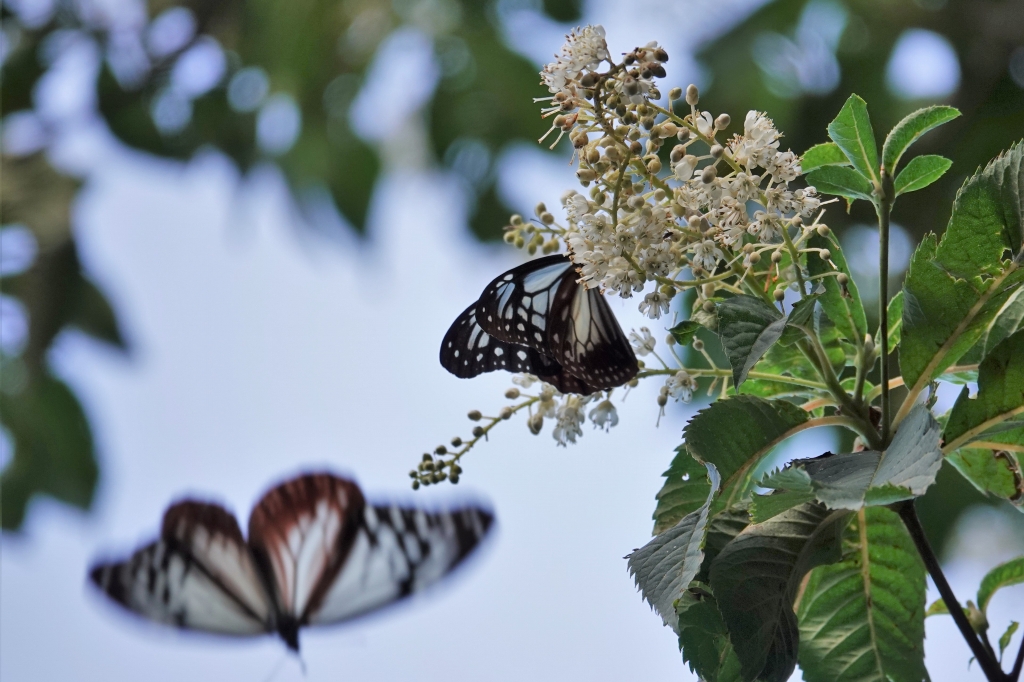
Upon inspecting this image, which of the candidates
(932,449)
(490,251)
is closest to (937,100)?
(490,251)

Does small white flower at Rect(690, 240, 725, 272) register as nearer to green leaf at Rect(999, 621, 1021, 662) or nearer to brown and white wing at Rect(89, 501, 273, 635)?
green leaf at Rect(999, 621, 1021, 662)

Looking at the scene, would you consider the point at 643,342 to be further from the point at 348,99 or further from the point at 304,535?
the point at 348,99

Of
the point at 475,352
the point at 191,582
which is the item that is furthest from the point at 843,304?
the point at 191,582

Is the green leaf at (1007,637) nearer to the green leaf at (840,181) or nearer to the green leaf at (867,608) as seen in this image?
the green leaf at (867,608)

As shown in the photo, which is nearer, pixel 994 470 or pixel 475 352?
pixel 994 470

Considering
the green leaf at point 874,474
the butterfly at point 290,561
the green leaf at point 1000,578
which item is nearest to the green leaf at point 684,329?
the green leaf at point 874,474

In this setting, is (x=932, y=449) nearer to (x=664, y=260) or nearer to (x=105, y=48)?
(x=664, y=260)

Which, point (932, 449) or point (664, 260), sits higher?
point (664, 260)
